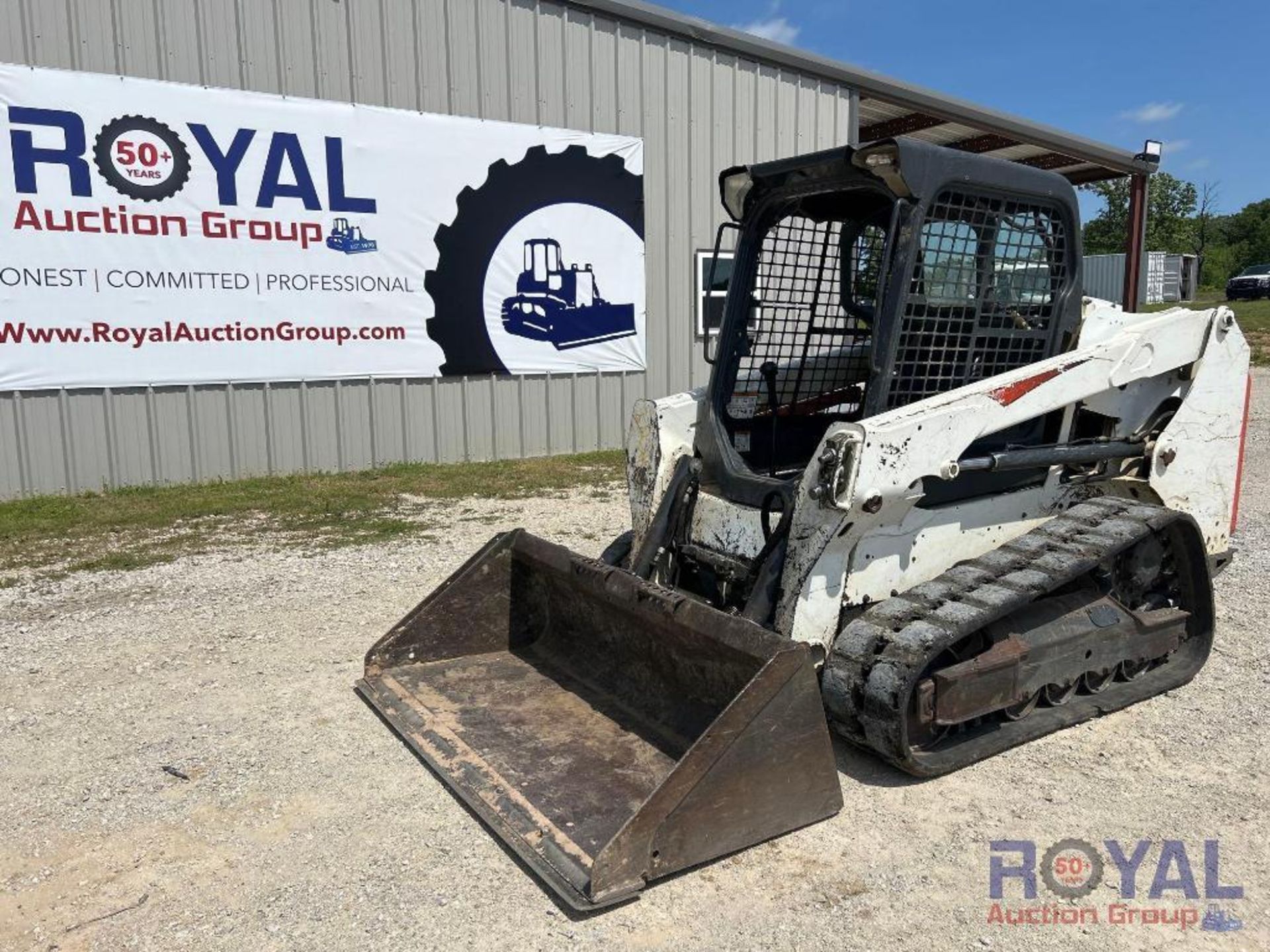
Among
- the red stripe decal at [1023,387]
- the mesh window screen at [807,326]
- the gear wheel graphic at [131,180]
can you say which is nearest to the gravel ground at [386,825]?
the red stripe decal at [1023,387]

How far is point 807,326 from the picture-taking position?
4855mm

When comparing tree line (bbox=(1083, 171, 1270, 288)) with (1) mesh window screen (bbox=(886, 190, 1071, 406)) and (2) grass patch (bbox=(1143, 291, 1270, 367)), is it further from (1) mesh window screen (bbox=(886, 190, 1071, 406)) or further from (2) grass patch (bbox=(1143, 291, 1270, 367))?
(1) mesh window screen (bbox=(886, 190, 1071, 406))

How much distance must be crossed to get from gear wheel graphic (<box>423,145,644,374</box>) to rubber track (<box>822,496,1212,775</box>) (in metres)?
7.32

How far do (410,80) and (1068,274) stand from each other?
7.64 meters

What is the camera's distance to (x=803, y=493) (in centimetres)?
368

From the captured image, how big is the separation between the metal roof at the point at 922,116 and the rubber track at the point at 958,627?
5.62m

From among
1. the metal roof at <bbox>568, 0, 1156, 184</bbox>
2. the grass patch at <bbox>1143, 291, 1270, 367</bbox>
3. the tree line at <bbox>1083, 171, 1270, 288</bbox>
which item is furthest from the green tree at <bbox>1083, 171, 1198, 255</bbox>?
the metal roof at <bbox>568, 0, 1156, 184</bbox>

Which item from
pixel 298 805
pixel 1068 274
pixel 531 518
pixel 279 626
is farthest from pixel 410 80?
pixel 298 805

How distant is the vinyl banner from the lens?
8.34 meters

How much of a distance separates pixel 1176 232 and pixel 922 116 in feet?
162

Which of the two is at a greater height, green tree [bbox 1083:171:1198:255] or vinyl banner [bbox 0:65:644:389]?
green tree [bbox 1083:171:1198:255]

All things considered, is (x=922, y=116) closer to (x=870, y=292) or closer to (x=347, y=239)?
(x=347, y=239)

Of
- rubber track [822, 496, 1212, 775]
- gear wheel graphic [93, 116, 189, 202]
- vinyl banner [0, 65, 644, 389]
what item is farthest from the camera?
gear wheel graphic [93, 116, 189, 202]

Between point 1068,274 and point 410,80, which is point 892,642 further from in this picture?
point 410,80
